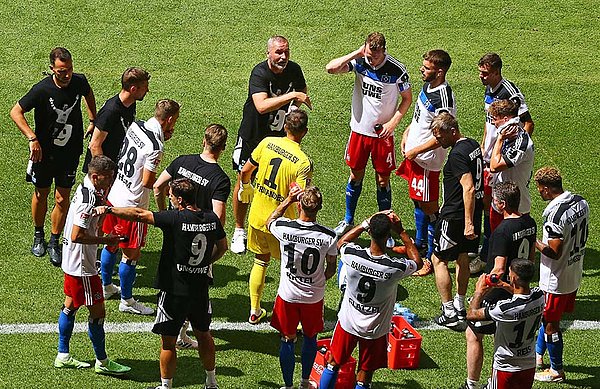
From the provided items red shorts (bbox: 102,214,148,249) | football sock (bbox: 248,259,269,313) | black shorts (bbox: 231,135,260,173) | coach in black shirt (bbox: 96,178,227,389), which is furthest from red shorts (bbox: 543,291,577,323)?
red shorts (bbox: 102,214,148,249)

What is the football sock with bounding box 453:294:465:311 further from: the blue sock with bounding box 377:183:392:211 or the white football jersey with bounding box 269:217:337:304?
the white football jersey with bounding box 269:217:337:304

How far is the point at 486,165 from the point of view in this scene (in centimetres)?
1215

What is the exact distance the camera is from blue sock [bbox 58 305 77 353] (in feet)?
32.4

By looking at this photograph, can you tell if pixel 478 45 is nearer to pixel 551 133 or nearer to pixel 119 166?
pixel 551 133

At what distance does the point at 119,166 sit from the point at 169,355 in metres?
2.56

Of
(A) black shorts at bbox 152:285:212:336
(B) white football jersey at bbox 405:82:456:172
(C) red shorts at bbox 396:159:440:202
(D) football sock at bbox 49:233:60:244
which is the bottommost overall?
(A) black shorts at bbox 152:285:212:336

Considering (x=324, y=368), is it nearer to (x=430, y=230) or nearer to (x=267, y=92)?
(x=430, y=230)

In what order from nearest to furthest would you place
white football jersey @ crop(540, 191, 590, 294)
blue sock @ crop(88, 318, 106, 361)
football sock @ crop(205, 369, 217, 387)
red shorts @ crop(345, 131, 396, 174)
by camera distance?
football sock @ crop(205, 369, 217, 387)
blue sock @ crop(88, 318, 106, 361)
white football jersey @ crop(540, 191, 590, 294)
red shorts @ crop(345, 131, 396, 174)

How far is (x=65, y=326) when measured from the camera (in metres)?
9.91

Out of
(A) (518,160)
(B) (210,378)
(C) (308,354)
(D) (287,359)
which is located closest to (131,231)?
(B) (210,378)

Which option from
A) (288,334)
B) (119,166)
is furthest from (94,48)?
(288,334)

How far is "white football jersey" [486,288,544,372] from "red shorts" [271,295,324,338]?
5.14 feet

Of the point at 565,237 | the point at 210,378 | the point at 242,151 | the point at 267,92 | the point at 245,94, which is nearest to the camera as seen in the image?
the point at 210,378

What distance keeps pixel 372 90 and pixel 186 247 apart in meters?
4.18
